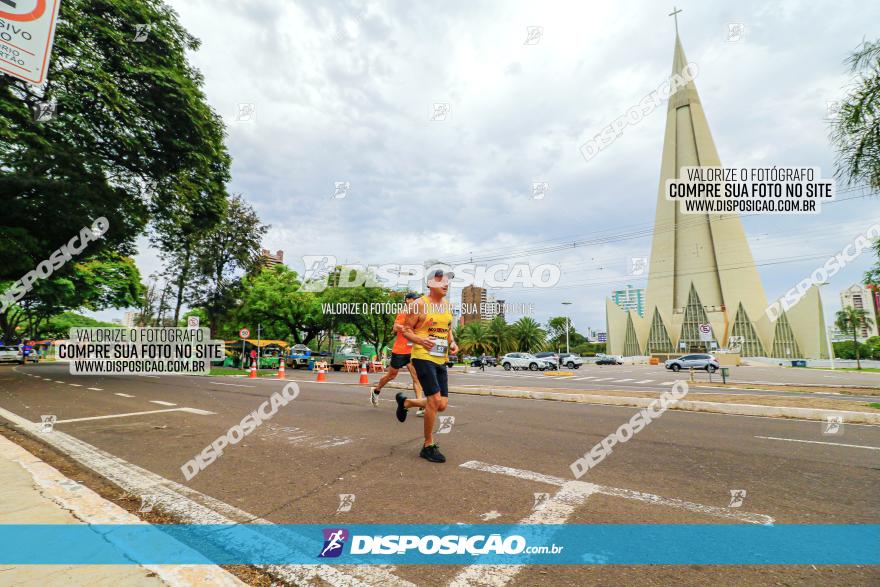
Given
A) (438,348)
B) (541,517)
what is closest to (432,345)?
(438,348)

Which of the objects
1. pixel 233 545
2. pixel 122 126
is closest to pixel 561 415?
pixel 233 545

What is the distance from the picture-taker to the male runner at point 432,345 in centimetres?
439

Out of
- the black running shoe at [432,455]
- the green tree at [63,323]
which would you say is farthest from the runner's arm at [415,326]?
the green tree at [63,323]

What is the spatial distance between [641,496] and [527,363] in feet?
120

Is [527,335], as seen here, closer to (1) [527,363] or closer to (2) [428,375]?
(1) [527,363]

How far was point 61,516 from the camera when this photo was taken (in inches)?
108

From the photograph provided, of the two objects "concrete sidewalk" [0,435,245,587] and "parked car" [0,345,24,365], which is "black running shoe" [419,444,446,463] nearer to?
"concrete sidewalk" [0,435,245,587]

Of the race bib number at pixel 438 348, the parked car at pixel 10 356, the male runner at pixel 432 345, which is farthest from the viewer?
the parked car at pixel 10 356

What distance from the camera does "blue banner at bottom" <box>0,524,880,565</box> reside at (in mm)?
2254

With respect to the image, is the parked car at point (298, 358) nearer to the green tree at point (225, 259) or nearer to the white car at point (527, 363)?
the green tree at point (225, 259)

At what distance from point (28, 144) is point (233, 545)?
16.6 metres

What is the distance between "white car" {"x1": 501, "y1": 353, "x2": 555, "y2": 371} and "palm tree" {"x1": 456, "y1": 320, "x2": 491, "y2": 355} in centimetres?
2240

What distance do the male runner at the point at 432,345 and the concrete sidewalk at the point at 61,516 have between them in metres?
2.51

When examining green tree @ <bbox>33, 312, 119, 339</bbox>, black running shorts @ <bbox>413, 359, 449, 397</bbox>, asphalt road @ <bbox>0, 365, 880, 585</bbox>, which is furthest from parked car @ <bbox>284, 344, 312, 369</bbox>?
green tree @ <bbox>33, 312, 119, 339</bbox>
